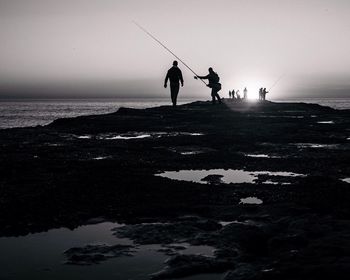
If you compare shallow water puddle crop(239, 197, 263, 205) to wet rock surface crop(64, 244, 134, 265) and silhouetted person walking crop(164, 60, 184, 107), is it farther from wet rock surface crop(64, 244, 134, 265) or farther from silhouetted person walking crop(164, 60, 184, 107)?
silhouetted person walking crop(164, 60, 184, 107)

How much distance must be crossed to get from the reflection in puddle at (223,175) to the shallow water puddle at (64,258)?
351 centimetres

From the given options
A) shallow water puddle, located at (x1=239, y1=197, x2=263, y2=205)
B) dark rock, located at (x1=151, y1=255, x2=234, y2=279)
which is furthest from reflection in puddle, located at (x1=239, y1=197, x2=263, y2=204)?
dark rock, located at (x1=151, y1=255, x2=234, y2=279)

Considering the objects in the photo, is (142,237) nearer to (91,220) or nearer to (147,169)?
(91,220)

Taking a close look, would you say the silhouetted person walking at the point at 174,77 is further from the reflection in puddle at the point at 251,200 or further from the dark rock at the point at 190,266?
the dark rock at the point at 190,266

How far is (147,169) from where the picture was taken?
9.65 meters

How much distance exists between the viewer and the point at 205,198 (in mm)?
6961

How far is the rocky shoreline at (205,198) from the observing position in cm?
430

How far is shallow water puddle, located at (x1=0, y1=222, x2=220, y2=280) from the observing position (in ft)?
13.4

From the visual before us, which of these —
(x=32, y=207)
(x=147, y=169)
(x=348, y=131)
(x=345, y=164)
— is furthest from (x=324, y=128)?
(x=32, y=207)

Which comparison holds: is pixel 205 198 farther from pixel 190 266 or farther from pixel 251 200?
pixel 190 266

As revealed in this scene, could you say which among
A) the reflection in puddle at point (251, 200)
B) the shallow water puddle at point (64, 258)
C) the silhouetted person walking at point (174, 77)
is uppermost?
the silhouetted person walking at point (174, 77)

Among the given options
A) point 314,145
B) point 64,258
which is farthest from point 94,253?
point 314,145

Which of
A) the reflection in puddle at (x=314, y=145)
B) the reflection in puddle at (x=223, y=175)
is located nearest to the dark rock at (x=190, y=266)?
the reflection in puddle at (x=223, y=175)

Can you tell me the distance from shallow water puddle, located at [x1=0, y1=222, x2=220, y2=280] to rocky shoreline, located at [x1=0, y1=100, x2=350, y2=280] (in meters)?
0.18
